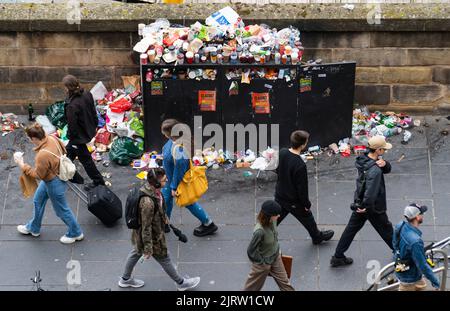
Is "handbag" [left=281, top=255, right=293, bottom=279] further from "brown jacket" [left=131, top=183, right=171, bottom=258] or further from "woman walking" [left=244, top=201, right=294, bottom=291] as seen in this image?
"brown jacket" [left=131, top=183, right=171, bottom=258]

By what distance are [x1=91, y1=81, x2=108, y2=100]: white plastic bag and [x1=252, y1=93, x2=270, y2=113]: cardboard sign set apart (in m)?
2.25

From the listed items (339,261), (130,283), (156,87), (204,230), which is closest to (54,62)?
(156,87)

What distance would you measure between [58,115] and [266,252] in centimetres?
482

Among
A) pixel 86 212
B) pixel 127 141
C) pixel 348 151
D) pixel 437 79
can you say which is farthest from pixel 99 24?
pixel 437 79

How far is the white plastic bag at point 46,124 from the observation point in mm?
14008

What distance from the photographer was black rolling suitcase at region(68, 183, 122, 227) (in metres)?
12.0

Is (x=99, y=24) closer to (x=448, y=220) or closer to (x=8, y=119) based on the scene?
(x=8, y=119)

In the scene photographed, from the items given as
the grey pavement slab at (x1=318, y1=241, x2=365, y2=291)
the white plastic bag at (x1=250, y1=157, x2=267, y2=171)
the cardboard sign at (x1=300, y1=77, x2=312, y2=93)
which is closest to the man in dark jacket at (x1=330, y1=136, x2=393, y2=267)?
the grey pavement slab at (x1=318, y1=241, x2=365, y2=291)

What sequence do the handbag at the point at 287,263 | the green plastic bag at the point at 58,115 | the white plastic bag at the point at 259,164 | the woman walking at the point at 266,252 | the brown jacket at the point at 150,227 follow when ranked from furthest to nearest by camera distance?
the green plastic bag at the point at 58,115 → the white plastic bag at the point at 259,164 → the handbag at the point at 287,263 → the brown jacket at the point at 150,227 → the woman walking at the point at 266,252

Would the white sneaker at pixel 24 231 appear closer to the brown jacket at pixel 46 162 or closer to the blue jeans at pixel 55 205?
the blue jeans at pixel 55 205

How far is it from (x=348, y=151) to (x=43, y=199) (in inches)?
163

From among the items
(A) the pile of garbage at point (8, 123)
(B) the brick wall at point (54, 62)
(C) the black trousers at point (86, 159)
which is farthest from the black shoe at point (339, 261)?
(A) the pile of garbage at point (8, 123)

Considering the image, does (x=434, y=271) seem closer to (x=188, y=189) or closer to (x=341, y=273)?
(x=341, y=273)

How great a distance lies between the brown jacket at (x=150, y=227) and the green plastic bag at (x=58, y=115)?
3738mm
